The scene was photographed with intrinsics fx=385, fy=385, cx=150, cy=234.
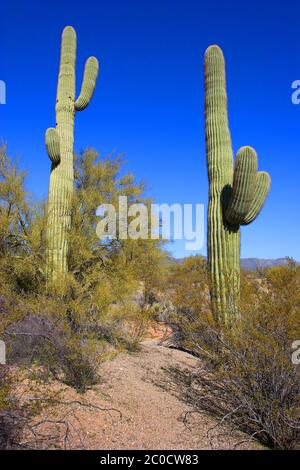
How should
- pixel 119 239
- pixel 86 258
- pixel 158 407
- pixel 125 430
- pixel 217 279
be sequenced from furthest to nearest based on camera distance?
pixel 119 239
pixel 86 258
pixel 217 279
pixel 158 407
pixel 125 430

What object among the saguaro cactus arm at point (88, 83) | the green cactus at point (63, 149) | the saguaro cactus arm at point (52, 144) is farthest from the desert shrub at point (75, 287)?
the saguaro cactus arm at point (88, 83)

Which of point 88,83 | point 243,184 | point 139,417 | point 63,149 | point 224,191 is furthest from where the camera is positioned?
point 88,83

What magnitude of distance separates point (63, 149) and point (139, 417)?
6908 millimetres

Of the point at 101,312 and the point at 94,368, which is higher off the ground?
the point at 101,312

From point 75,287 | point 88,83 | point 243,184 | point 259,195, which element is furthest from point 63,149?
point 259,195

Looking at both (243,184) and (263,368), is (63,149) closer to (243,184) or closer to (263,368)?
(243,184)

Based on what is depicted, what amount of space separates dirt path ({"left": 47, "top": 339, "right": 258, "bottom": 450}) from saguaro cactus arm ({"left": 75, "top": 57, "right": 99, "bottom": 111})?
6.92 metres

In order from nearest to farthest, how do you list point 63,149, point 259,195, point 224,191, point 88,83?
point 259,195 → point 224,191 → point 63,149 → point 88,83

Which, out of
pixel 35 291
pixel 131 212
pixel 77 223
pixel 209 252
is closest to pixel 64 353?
pixel 35 291

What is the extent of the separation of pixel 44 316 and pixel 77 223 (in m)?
3.36

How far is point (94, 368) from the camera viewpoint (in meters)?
6.18

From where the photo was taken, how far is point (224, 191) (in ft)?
24.9

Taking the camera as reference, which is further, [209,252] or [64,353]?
[209,252]

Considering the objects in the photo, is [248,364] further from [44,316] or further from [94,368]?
[44,316]
